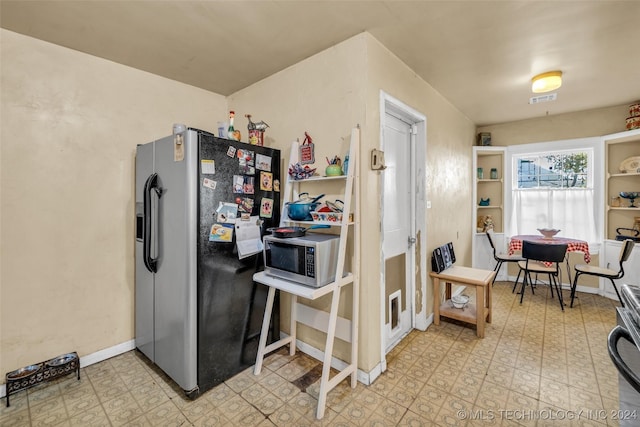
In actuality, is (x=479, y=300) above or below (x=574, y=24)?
below

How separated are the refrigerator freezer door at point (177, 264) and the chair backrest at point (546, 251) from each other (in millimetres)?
3999

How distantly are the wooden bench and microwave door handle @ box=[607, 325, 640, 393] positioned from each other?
202cm

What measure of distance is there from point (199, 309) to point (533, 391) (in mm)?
2457

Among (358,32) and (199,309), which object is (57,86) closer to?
(199,309)

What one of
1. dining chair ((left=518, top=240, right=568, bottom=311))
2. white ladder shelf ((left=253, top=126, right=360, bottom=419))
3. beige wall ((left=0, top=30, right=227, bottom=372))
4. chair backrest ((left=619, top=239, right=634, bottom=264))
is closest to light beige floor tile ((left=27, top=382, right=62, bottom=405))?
beige wall ((left=0, top=30, right=227, bottom=372))

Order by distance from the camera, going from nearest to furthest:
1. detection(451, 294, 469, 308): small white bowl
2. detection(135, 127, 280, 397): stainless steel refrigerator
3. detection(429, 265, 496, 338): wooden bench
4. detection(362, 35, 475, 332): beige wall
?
detection(135, 127, 280, 397): stainless steel refrigerator, detection(362, 35, 475, 332): beige wall, detection(429, 265, 496, 338): wooden bench, detection(451, 294, 469, 308): small white bowl

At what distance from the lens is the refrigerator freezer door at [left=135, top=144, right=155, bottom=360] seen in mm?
2295

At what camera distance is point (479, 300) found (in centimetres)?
275

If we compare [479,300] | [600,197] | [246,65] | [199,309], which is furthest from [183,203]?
[600,197]

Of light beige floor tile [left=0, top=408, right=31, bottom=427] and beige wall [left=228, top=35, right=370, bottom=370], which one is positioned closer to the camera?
light beige floor tile [left=0, top=408, right=31, bottom=427]

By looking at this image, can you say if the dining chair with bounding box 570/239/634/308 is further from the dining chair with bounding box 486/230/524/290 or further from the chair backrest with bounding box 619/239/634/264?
the dining chair with bounding box 486/230/524/290

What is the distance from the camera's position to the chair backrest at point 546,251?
3480 millimetres

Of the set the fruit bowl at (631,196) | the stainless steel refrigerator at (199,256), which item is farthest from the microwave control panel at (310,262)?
the fruit bowl at (631,196)

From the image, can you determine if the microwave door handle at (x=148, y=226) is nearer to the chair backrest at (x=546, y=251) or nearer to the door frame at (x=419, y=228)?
the door frame at (x=419, y=228)
